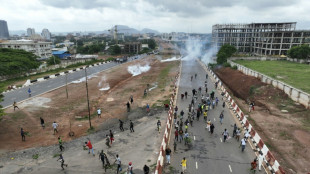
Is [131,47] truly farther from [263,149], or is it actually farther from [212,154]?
[263,149]

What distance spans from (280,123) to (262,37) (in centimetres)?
8742

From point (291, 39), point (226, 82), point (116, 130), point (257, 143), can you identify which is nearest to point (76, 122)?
point (116, 130)

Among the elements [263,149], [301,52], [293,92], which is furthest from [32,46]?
[301,52]

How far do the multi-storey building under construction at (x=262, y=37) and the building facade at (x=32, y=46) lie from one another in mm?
99502

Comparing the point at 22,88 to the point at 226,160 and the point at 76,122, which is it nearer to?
the point at 76,122

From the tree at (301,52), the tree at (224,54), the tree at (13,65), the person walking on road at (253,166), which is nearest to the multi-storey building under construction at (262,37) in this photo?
the tree at (301,52)

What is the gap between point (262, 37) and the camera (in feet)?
320

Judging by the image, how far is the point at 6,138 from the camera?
2211 cm

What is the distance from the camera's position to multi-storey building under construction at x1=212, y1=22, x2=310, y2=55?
90875 mm

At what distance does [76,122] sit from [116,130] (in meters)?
6.44

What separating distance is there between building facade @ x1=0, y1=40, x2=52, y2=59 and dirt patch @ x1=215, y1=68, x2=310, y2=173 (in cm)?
8470

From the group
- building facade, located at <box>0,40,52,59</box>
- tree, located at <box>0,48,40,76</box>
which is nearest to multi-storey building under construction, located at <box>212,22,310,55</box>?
tree, located at <box>0,48,40,76</box>

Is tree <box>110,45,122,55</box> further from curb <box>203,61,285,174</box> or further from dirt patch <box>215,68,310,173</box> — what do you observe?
curb <box>203,61,285,174</box>

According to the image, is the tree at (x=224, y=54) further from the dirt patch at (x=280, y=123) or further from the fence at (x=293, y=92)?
the fence at (x=293, y=92)
